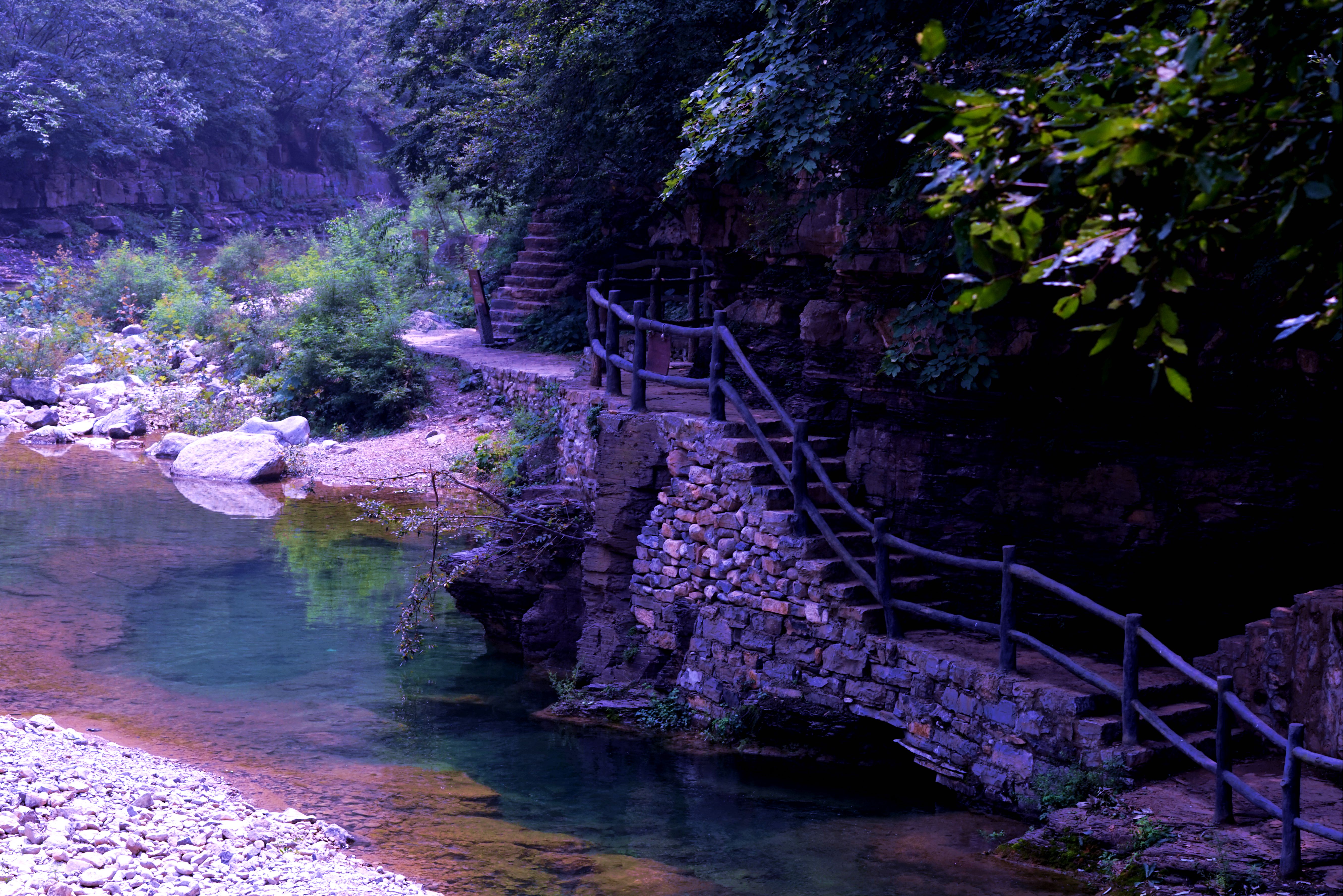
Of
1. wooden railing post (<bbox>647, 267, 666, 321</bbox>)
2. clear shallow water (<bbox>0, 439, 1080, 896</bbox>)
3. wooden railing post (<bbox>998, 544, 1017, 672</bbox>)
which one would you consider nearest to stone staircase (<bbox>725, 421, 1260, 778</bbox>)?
wooden railing post (<bbox>998, 544, 1017, 672</bbox>)

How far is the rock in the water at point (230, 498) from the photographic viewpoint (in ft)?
52.3

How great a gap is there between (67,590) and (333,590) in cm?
259

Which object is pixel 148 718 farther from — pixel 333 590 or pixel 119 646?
pixel 333 590

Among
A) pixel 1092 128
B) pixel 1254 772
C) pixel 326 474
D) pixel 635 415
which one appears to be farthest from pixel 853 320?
pixel 326 474

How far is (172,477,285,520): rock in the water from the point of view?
1595 centimetres

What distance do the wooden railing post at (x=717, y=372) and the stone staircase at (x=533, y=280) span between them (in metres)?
12.6

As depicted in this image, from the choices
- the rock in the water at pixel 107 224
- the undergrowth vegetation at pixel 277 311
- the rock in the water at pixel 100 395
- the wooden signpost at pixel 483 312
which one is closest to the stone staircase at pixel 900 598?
the undergrowth vegetation at pixel 277 311

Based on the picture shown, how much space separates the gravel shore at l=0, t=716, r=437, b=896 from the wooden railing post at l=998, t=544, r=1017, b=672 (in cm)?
342

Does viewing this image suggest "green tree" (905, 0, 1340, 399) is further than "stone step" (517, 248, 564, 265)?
No

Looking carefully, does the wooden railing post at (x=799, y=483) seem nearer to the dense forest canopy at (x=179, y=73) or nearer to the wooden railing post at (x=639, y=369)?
the wooden railing post at (x=639, y=369)

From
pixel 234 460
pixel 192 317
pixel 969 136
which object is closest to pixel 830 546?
pixel 969 136

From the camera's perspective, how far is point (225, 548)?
13875mm

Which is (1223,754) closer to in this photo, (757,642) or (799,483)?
(799,483)

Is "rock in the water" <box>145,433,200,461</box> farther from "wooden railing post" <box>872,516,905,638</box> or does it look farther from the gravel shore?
"wooden railing post" <box>872,516,905,638</box>
